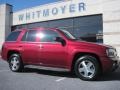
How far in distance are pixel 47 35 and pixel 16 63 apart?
1.93m

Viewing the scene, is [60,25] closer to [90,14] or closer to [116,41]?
[90,14]

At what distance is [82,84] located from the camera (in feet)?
23.7

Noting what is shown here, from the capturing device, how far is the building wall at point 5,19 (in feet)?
79.6

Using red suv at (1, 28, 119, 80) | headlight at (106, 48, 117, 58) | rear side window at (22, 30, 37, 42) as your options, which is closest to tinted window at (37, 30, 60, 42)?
red suv at (1, 28, 119, 80)

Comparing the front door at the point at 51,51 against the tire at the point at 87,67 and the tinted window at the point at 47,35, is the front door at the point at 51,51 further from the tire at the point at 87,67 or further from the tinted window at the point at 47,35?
the tire at the point at 87,67

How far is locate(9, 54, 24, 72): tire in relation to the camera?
9.80 m

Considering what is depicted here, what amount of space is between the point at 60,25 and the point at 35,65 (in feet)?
35.5

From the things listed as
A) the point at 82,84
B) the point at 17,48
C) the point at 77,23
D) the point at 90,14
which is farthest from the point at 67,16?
the point at 82,84

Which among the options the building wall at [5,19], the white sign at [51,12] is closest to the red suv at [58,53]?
Answer: the white sign at [51,12]

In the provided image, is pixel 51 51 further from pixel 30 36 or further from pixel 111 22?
pixel 111 22

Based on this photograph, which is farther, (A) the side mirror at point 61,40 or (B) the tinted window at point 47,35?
(B) the tinted window at point 47,35

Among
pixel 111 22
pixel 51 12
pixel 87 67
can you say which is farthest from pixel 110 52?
pixel 51 12

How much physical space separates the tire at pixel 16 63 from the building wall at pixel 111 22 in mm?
8058

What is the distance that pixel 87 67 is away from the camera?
7867 mm
